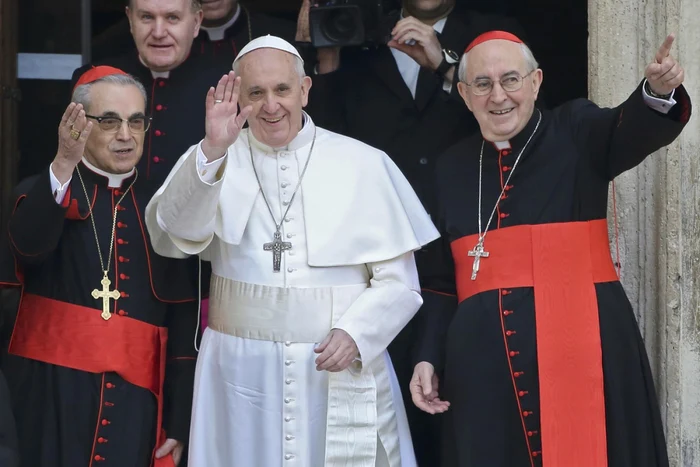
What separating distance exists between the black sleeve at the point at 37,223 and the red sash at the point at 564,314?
4.04 ft

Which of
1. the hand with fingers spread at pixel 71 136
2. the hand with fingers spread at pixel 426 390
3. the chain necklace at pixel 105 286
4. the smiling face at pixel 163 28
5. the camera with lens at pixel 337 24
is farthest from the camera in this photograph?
the camera with lens at pixel 337 24

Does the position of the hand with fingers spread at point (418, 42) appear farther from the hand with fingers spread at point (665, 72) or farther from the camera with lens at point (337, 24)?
the hand with fingers spread at point (665, 72)

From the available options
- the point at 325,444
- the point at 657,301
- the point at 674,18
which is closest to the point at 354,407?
the point at 325,444

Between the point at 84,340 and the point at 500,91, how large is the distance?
1.42 m

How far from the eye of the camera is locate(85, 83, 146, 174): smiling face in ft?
13.2

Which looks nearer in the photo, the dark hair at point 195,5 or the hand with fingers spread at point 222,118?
the hand with fingers spread at point 222,118

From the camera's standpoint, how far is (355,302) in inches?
154

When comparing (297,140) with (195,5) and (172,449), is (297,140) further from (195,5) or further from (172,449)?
(172,449)

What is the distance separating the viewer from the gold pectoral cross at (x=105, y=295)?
13.0ft

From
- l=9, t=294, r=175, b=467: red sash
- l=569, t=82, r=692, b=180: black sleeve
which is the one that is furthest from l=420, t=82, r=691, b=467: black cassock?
l=9, t=294, r=175, b=467: red sash

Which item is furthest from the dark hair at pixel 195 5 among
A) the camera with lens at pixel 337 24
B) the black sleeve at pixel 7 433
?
the black sleeve at pixel 7 433

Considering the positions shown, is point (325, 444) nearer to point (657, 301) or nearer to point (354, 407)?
point (354, 407)

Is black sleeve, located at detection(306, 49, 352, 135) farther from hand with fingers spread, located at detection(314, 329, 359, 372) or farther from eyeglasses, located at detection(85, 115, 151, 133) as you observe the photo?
hand with fingers spread, located at detection(314, 329, 359, 372)

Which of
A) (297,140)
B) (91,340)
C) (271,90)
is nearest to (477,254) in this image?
(297,140)
